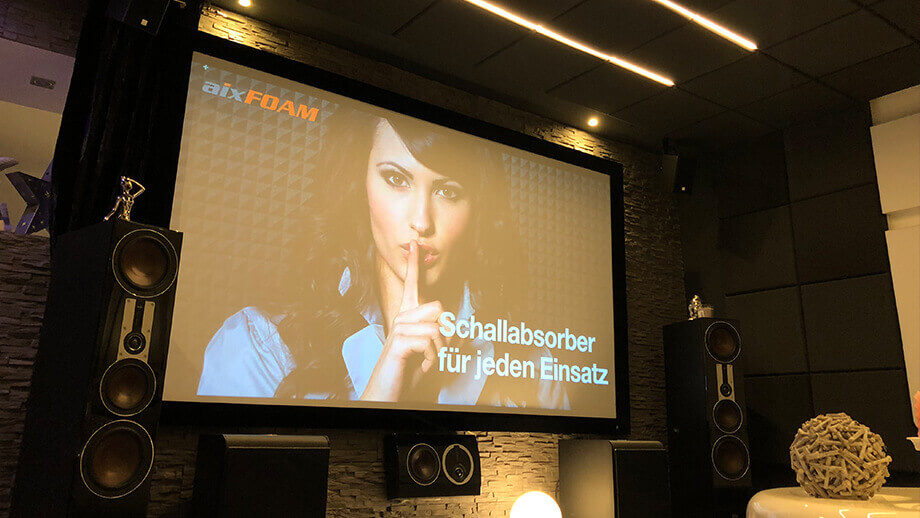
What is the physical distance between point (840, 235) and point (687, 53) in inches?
58.1

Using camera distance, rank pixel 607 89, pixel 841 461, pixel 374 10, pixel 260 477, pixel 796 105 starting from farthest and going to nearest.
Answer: pixel 796 105
pixel 607 89
pixel 374 10
pixel 260 477
pixel 841 461

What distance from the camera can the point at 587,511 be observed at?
3.38 meters

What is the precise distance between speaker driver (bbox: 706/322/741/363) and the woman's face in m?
1.46

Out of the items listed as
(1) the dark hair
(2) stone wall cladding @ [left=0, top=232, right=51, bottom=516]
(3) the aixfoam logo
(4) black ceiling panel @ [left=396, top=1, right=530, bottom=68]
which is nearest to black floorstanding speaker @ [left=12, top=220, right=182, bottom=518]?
(2) stone wall cladding @ [left=0, top=232, right=51, bottom=516]

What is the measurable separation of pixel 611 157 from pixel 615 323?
1159mm

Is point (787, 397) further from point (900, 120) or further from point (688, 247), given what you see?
point (900, 120)

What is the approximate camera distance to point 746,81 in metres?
3.70

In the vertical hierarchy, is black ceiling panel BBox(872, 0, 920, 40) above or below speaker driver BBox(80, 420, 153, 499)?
above

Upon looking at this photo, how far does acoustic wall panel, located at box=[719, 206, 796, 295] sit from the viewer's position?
415cm

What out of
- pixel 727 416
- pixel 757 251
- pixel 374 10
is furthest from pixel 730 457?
pixel 374 10

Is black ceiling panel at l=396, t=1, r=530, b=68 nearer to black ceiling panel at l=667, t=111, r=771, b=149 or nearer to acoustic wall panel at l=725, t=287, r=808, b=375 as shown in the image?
black ceiling panel at l=667, t=111, r=771, b=149

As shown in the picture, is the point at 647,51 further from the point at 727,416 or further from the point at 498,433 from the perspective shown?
the point at 498,433

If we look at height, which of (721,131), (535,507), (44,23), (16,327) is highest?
(721,131)

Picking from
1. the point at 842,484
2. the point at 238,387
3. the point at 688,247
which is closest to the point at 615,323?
the point at 688,247
